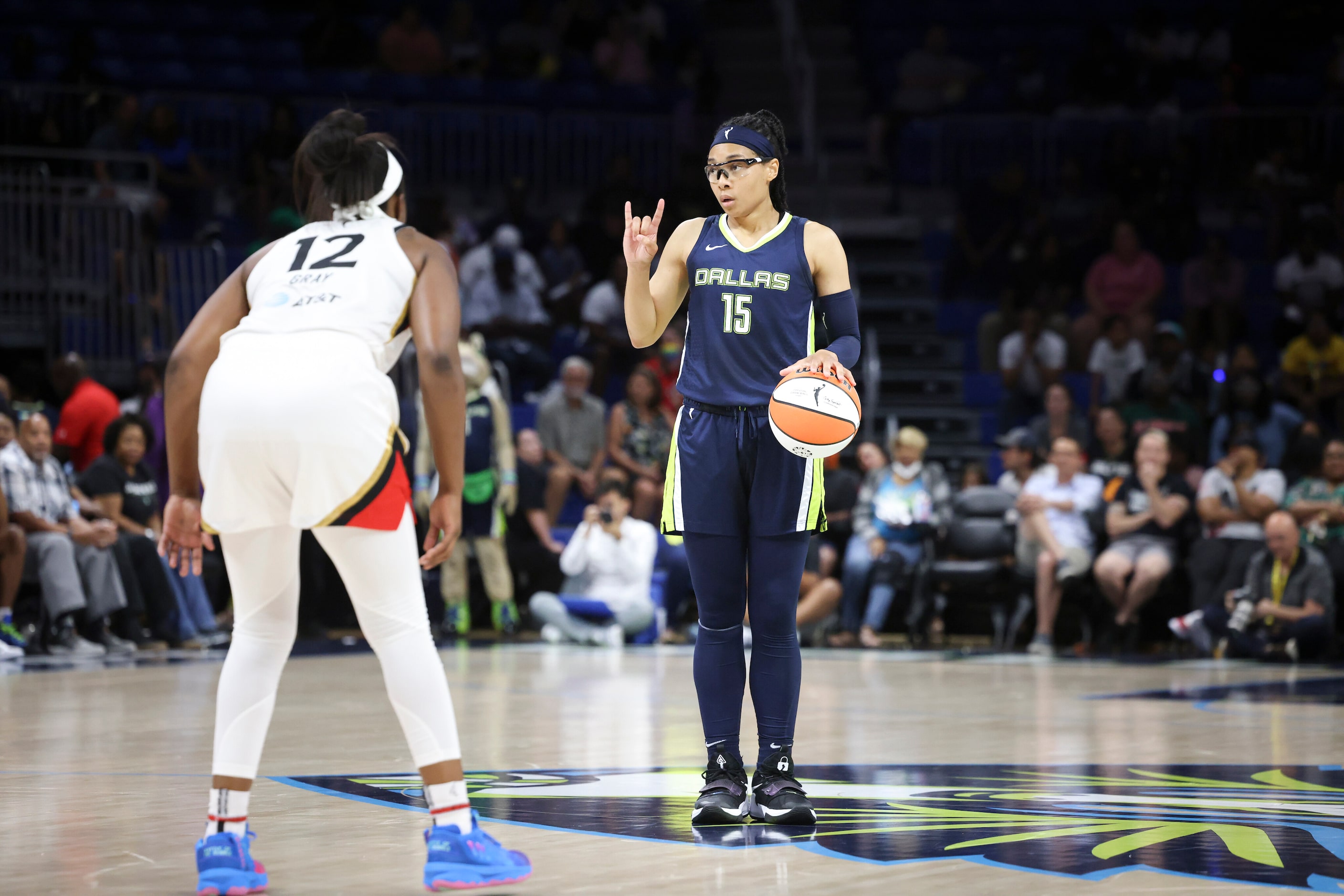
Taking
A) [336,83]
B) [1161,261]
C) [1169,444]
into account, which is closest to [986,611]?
[1169,444]

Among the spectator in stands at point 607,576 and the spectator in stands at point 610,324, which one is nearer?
the spectator in stands at point 607,576

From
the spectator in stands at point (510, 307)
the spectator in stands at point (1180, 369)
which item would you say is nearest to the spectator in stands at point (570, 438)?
the spectator in stands at point (510, 307)

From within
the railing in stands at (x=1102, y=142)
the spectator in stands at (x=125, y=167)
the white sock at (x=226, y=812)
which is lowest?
the white sock at (x=226, y=812)

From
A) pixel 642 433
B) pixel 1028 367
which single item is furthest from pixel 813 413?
pixel 1028 367

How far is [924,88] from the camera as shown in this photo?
16078 mm

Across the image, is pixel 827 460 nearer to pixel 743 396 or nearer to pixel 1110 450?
pixel 1110 450

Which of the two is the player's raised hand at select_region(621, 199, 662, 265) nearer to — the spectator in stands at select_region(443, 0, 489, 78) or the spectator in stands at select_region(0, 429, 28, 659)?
the spectator in stands at select_region(0, 429, 28, 659)

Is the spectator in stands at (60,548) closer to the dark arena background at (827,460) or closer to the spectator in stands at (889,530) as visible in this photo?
the dark arena background at (827,460)

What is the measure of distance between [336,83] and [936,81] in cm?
602

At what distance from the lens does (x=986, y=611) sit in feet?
37.0

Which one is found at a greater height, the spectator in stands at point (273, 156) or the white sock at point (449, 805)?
the spectator in stands at point (273, 156)

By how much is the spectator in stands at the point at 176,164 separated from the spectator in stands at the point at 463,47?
3180 mm

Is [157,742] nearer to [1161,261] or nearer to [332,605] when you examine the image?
[332,605]

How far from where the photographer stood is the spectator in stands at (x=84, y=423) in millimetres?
10539
